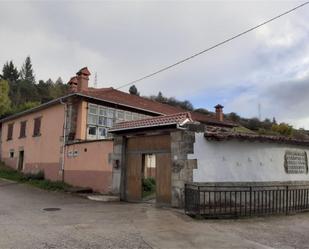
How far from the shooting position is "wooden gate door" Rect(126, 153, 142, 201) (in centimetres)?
1498

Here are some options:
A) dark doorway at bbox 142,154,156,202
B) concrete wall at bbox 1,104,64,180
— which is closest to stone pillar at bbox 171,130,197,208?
dark doorway at bbox 142,154,156,202

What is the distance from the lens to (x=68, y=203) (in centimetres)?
1423

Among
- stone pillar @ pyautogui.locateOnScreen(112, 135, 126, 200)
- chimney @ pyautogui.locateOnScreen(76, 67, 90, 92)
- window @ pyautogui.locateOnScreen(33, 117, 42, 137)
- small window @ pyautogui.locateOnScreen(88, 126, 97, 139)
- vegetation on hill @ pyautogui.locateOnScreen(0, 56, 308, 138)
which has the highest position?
vegetation on hill @ pyautogui.locateOnScreen(0, 56, 308, 138)

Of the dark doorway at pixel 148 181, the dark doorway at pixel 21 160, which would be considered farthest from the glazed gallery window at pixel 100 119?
the dark doorway at pixel 21 160

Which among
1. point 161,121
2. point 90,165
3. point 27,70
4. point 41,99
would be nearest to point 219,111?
point 90,165

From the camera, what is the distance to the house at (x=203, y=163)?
1270 centimetres

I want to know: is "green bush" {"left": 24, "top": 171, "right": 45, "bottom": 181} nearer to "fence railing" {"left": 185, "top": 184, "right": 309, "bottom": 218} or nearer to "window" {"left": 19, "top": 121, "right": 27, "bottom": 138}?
"window" {"left": 19, "top": 121, "right": 27, "bottom": 138}

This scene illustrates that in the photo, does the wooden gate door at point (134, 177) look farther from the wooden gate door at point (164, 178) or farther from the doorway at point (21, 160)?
the doorway at point (21, 160)

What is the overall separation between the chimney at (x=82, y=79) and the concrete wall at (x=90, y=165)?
13.3 ft

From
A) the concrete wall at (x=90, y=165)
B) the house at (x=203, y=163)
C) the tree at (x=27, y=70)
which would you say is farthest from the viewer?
the tree at (x=27, y=70)

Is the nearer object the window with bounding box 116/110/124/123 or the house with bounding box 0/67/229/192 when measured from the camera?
the house with bounding box 0/67/229/192

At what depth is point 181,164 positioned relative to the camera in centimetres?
1293

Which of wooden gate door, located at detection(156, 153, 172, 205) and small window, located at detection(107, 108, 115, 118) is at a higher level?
small window, located at detection(107, 108, 115, 118)

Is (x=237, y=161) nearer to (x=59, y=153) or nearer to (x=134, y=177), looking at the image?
(x=134, y=177)
